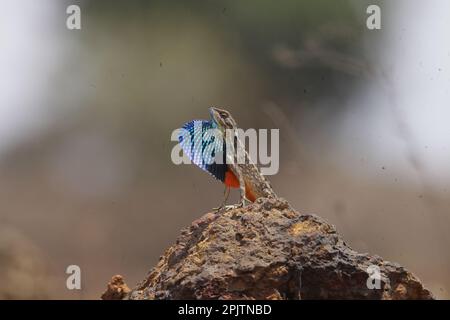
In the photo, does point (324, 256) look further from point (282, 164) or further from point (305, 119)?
point (305, 119)

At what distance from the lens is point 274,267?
16.1 feet

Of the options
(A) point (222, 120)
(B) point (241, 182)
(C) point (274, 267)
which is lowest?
(C) point (274, 267)

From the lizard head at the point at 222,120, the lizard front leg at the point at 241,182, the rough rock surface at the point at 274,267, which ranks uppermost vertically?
the lizard head at the point at 222,120

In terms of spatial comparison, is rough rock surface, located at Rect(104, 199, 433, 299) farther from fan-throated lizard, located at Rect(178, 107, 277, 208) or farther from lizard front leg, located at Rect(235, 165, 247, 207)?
fan-throated lizard, located at Rect(178, 107, 277, 208)

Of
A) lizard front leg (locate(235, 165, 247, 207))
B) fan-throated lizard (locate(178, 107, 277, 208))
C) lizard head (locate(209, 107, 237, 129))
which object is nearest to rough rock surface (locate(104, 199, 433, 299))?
lizard front leg (locate(235, 165, 247, 207))

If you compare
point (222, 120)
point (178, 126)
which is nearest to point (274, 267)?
point (222, 120)

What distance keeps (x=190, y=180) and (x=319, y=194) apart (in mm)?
3066

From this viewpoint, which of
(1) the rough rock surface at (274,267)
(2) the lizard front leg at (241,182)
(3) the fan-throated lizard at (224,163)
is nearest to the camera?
(1) the rough rock surface at (274,267)

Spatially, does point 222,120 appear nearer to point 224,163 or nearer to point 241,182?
point 224,163

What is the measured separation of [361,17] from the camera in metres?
17.3

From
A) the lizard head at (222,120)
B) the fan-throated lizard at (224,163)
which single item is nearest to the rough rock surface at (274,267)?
the fan-throated lizard at (224,163)

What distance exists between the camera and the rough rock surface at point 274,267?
4.84 m

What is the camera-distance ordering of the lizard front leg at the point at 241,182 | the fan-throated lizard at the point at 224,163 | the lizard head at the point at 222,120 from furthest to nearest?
the lizard head at the point at 222,120 < the fan-throated lizard at the point at 224,163 < the lizard front leg at the point at 241,182

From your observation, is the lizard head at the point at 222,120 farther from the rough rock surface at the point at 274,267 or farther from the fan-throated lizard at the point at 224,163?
the rough rock surface at the point at 274,267
